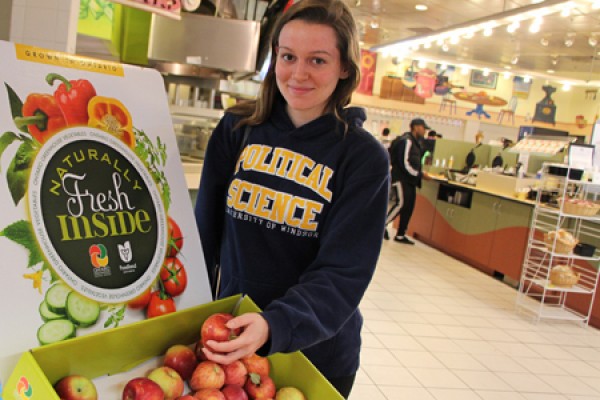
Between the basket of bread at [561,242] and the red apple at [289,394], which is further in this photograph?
the basket of bread at [561,242]

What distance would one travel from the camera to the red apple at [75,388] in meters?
0.90

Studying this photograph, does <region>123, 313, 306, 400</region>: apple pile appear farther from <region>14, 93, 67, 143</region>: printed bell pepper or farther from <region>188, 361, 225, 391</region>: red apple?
<region>14, 93, 67, 143</region>: printed bell pepper

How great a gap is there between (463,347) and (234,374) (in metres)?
3.89

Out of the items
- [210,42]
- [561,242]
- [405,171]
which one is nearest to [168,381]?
[210,42]

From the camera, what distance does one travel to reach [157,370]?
102cm

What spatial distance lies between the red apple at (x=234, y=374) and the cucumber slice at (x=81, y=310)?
28 cm

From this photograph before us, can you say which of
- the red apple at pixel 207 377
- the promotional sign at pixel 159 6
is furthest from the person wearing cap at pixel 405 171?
the red apple at pixel 207 377

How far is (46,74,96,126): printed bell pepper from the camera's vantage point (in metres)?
1.03

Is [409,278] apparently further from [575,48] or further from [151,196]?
[575,48]

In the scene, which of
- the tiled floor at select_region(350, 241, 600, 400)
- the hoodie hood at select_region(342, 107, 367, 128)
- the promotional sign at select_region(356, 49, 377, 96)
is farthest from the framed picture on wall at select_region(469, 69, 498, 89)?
the hoodie hood at select_region(342, 107, 367, 128)

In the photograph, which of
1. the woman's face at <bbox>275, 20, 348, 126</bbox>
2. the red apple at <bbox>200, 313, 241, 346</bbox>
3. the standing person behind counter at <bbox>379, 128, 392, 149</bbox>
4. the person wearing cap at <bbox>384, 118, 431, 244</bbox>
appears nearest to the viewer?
the red apple at <bbox>200, 313, 241, 346</bbox>

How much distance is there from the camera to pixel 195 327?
3.72 feet

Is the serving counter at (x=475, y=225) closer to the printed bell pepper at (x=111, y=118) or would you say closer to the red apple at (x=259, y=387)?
the red apple at (x=259, y=387)

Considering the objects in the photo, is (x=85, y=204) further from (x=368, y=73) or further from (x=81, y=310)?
(x=368, y=73)
